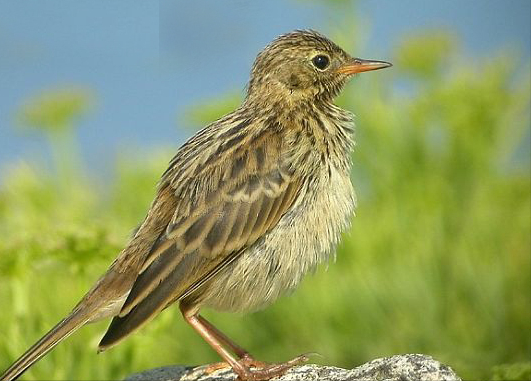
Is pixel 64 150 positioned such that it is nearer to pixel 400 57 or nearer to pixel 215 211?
pixel 400 57

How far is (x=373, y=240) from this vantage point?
28.3 feet

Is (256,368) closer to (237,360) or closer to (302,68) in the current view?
(237,360)

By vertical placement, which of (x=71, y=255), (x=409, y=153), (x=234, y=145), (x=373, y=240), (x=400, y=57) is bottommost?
(x=71, y=255)

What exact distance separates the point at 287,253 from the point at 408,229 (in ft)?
7.78

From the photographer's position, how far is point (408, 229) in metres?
8.73

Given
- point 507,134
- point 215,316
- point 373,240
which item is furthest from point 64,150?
point 507,134

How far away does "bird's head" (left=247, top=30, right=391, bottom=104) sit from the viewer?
732cm

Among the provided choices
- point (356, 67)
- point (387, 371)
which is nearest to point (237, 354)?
point (387, 371)

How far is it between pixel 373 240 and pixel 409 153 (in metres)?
0.73

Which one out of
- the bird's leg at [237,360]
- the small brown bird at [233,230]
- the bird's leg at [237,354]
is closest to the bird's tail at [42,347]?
the small brown bird at [233,230]

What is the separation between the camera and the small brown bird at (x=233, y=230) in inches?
251

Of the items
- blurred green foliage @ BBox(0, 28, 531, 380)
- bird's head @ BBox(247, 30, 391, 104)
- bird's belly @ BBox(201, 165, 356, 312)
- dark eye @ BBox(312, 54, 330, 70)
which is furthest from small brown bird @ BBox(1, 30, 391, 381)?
blurred green foliage @ BBox(0, 28, 531, 380)

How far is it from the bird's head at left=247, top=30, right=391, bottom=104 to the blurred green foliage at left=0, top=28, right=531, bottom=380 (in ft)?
A: 3.71

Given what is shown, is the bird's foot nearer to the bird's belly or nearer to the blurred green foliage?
the bird's belly
